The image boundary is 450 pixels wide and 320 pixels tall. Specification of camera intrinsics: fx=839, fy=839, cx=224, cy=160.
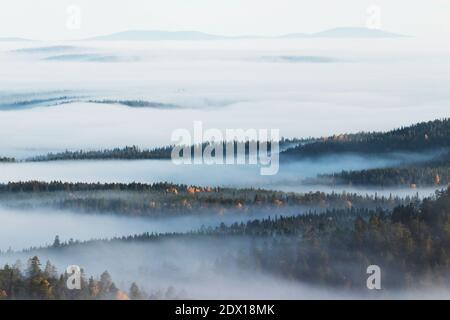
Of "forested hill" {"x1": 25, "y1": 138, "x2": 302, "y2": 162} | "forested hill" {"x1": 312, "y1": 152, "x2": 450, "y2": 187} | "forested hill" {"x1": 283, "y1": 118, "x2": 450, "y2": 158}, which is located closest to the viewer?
"forested hill" {"x1": 25, "y1": 138, "x2": 302, "y2": 162}

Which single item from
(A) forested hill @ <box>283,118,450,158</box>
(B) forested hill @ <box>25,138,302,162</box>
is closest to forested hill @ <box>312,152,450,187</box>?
(A) forested hill @ <box>283,118,450,158</box>

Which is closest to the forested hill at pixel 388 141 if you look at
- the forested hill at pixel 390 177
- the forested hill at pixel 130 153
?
the forested hill at pixel 390 177

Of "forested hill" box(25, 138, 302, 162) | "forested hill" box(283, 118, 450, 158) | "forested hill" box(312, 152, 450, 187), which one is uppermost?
"forested hill" box(283, 118, 450, 158)

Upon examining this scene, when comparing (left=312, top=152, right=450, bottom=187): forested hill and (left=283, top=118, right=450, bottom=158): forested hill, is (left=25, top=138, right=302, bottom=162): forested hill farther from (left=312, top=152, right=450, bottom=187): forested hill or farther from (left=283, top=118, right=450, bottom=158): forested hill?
(left=312, top=152, right=450, bottom=187): forested hill

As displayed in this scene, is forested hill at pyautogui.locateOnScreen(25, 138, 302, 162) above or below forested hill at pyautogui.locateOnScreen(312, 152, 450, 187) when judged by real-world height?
above

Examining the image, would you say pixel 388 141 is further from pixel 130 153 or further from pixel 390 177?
pixel 130 153
